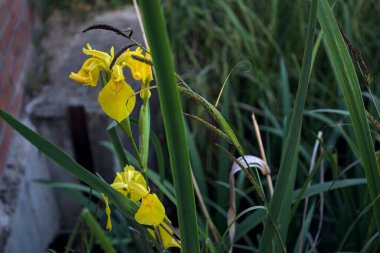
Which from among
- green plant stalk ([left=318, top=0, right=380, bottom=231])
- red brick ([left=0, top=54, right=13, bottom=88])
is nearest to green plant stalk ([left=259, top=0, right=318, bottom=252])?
green plant stalk ([left=318, top=0, right=380, bottom=231])

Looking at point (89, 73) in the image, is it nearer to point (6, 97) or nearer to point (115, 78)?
point (115, 78)

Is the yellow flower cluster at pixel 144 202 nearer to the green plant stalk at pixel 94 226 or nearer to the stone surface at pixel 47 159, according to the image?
the green plant stalk at pixel 94 226

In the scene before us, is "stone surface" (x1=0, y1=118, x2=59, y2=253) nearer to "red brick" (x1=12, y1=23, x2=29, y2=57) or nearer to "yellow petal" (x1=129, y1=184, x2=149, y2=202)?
"red brick" (x1=12, y1=23, x2=29, y2=57)

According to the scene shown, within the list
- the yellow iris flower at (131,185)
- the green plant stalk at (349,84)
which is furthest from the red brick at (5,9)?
the green plant stalk at (349,84)

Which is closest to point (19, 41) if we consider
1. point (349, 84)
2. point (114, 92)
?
point (114, 92)

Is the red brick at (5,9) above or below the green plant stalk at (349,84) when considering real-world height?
above

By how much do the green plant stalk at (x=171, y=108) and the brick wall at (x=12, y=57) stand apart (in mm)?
1096

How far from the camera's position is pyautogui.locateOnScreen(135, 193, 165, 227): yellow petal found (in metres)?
0.75

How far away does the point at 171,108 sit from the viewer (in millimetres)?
607

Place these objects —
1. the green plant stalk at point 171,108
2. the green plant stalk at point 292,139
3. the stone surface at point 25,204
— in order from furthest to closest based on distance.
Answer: the stone surface at point 25,204 → the green plant stalk at point 292,139 → the green plant stalk at point 171,108

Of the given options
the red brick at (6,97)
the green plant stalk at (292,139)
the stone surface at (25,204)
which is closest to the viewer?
the green plant stalk at (292,139)

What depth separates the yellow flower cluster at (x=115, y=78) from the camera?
2.49 ft

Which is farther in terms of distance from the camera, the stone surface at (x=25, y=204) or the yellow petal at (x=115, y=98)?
the stone surface at (x=25, y=204)

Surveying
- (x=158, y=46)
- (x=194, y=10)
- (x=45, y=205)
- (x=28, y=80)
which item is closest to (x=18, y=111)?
(x=28, y=80)
